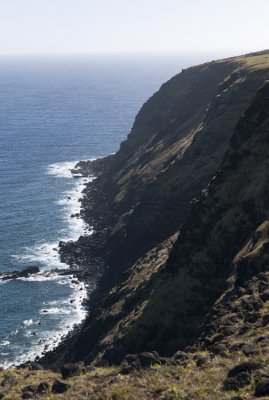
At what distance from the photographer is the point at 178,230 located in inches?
3679

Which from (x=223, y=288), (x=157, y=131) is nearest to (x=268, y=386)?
(x=223, y=288)

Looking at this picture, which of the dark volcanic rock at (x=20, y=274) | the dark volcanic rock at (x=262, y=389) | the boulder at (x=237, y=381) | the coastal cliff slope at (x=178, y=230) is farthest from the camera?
the dark volcanic rock at (x=20, y=274)

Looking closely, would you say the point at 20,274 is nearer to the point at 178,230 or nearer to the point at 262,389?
the point at 178,230

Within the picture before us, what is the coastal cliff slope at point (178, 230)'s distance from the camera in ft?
198

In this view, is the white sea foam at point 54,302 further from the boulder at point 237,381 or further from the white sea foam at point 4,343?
the boulder at point 237,381

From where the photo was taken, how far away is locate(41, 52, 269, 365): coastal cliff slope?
6034 cm

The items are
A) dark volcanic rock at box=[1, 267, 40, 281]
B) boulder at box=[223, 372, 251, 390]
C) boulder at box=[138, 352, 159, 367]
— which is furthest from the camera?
dark volcanic rock at box=[1, 267, 40, 281]

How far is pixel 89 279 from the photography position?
115 metres

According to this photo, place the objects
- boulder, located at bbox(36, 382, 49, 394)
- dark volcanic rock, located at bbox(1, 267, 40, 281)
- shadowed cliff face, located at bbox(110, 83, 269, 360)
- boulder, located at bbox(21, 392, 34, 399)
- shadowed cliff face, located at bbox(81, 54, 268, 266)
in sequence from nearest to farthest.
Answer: boulder, located at bbox(21, 392, 34, 399) < boulder, located at bbox(36, 382, 49, 394) < shadowed cliff face, located at bbox(110, 83, 269, 360) < shadowed cliff face, located at bbox(81, 54, 268, 266) < dark volcanic rock, located at bbox(1, 267, 40, 281)

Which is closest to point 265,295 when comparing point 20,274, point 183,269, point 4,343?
point 183,269

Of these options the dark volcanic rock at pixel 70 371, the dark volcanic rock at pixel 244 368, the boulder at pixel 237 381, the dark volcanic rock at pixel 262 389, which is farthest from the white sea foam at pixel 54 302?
the dark volcanic rock at pixel 262 389

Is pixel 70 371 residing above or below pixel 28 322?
above

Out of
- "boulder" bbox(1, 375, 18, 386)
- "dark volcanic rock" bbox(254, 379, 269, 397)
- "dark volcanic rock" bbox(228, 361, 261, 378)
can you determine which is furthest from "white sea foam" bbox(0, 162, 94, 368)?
"dark volcanic rock" bbox(254, 379, 269, 397)

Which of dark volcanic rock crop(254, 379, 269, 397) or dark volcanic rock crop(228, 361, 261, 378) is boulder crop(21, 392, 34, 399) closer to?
dark volcanic rock crop(228, 361, 261, 378)
